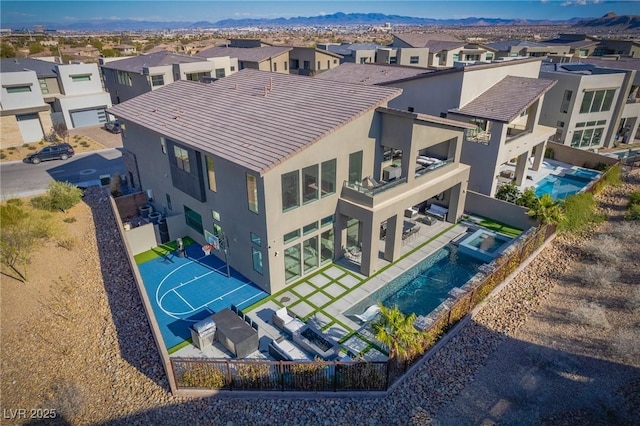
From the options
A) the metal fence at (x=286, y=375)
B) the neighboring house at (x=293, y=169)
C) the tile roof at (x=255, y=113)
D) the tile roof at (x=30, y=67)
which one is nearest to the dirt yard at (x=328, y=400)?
the metal fence at (x=286, y=375)

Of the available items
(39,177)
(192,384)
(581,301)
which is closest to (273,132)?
(192,384)

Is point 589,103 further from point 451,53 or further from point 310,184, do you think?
point 310,184

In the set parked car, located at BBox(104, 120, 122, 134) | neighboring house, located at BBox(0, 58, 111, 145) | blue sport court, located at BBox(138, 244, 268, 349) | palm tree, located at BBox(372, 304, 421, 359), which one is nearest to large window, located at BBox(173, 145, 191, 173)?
blue sport court, located at BBox(138, 244, 268, 349)

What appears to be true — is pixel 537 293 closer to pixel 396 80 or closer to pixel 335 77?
pixel 396 80

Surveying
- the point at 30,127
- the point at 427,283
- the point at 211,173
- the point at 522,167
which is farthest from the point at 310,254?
the point at 30,127

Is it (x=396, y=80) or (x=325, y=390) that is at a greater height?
(x=396, y=80)
